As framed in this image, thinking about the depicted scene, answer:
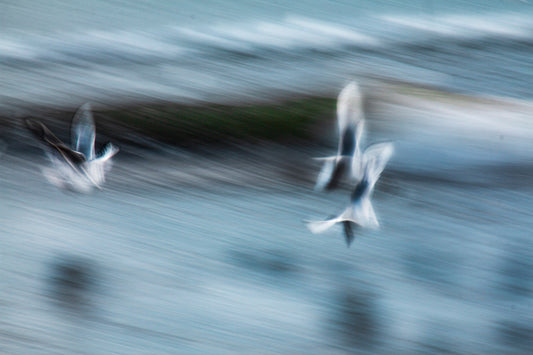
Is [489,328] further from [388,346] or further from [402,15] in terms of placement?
[402,15]

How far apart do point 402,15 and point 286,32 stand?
0.43 feet

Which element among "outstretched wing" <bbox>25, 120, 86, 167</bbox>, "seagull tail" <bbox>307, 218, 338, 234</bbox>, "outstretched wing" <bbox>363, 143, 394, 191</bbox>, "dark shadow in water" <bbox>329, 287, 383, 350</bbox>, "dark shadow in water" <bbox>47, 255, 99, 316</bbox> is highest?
"outstretched wing" <bbox>25, 120, 86, 167</bbox>

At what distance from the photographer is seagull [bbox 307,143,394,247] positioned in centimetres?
55

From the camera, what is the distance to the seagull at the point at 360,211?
549 mm

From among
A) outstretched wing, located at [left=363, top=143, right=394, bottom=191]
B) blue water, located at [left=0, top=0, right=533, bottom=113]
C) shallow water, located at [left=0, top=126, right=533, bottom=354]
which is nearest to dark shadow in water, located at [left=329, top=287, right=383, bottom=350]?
→ shallow water, located at [left=0, top=126, right=533, bottom=354]

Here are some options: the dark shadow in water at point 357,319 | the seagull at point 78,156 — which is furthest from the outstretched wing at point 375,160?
the seagull at point 78,156

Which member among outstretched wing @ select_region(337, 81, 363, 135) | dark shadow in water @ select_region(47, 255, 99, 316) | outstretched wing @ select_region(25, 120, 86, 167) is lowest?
dark shadow in water @ select_region(47, 255, 99, 316)

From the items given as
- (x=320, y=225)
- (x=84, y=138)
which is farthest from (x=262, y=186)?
(x=84, y=138)

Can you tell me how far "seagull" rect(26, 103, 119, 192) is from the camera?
0.55 meters

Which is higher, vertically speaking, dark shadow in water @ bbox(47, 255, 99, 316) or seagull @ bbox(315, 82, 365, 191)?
seagull @ bbox(315, 82, 365, 191)

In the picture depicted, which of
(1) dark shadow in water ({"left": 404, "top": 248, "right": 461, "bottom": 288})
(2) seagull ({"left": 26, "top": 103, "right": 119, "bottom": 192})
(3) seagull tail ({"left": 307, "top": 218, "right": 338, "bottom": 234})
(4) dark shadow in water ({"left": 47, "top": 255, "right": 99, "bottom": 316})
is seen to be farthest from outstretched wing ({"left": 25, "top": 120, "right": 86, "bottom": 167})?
(1) dark shadow in water ({"left": 404, "top": 248, "right": 461, "bottom": 288})

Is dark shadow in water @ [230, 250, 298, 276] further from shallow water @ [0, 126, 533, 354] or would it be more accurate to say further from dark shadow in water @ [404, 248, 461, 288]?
dark shadow in water @ [404, 248, 461, 288]

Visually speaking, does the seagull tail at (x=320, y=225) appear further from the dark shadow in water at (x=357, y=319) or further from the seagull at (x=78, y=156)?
the seagull at (x=78, y=156)

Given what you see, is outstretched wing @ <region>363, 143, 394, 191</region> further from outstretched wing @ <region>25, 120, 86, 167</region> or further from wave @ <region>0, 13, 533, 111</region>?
outstretched wing @ <region>25, 120, 86, 167</region>
